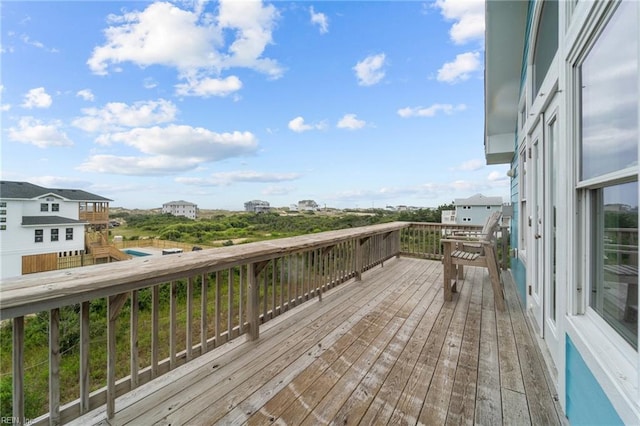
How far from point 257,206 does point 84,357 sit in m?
10.9

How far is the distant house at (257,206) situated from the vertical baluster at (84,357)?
952cm

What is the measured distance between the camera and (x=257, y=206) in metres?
12.0

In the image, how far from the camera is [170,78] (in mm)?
9039

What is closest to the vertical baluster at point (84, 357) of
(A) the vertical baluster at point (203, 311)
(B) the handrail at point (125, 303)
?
(B) the handrail at point (125, 303)

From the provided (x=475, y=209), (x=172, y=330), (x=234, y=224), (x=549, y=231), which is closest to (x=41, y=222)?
(x=234, y=224)

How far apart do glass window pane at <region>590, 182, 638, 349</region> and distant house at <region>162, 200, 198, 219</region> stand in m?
11.0

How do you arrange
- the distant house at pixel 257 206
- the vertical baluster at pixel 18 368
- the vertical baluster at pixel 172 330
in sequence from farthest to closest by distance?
the distant house at pixel 257 206 < the vertical baluster at pixel 172 330 < the vertical baluster at pixel 18 368

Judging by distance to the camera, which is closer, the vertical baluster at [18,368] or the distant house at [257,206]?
the vertical baluster at [18,368]

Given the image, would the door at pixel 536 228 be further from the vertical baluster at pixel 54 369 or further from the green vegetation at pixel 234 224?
the green vegetation at pixel 234 224

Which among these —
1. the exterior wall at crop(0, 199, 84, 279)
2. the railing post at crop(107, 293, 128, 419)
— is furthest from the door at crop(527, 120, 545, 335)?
the exterior wall at crop(0, 199, 84, 279)

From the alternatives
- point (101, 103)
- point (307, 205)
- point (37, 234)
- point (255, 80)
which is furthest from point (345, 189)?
point (37, 234)

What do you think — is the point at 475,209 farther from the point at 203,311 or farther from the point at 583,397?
the point at 203,311

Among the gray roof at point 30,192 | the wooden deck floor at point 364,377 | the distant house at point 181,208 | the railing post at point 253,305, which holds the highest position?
the gray roof at point 30,192

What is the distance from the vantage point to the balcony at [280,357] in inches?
53.2
